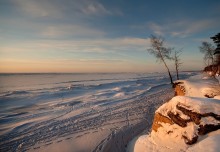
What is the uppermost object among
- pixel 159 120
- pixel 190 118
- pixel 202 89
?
pixel 202 89

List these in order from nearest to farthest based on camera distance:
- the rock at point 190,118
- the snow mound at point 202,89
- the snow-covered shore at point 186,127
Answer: the snow-covered shore at point 186,127
the rock at point 190,118
the snow mound at point 202,89

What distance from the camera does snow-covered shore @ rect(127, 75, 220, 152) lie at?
6.56m

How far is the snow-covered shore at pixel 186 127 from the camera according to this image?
6562 mm

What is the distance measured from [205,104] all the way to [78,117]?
10901 mm

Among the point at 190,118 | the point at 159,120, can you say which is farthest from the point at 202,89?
the point at 190,118

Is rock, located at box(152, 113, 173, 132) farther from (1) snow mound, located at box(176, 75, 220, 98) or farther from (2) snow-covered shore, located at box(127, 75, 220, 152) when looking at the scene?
(1) snow mound, located at box(176, 75, 220, 98)

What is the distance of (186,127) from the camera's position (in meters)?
7.27

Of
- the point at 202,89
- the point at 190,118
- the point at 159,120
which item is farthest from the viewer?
the point at 202,89

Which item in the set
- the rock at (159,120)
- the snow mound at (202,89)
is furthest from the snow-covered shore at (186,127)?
the snow mound at (202,89)

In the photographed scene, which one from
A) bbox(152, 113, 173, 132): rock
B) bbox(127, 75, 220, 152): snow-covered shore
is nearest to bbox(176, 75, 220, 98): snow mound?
bbox(127, 75, 220, 152): snow-covered shore

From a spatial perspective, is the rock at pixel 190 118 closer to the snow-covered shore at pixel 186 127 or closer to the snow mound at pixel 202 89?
the snow-covered shore at pixel 186 127

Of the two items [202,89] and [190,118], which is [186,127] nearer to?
[190,118]

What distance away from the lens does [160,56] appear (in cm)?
2709

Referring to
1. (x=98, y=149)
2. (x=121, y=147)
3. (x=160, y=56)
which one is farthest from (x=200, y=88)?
(x=160, y=56)
